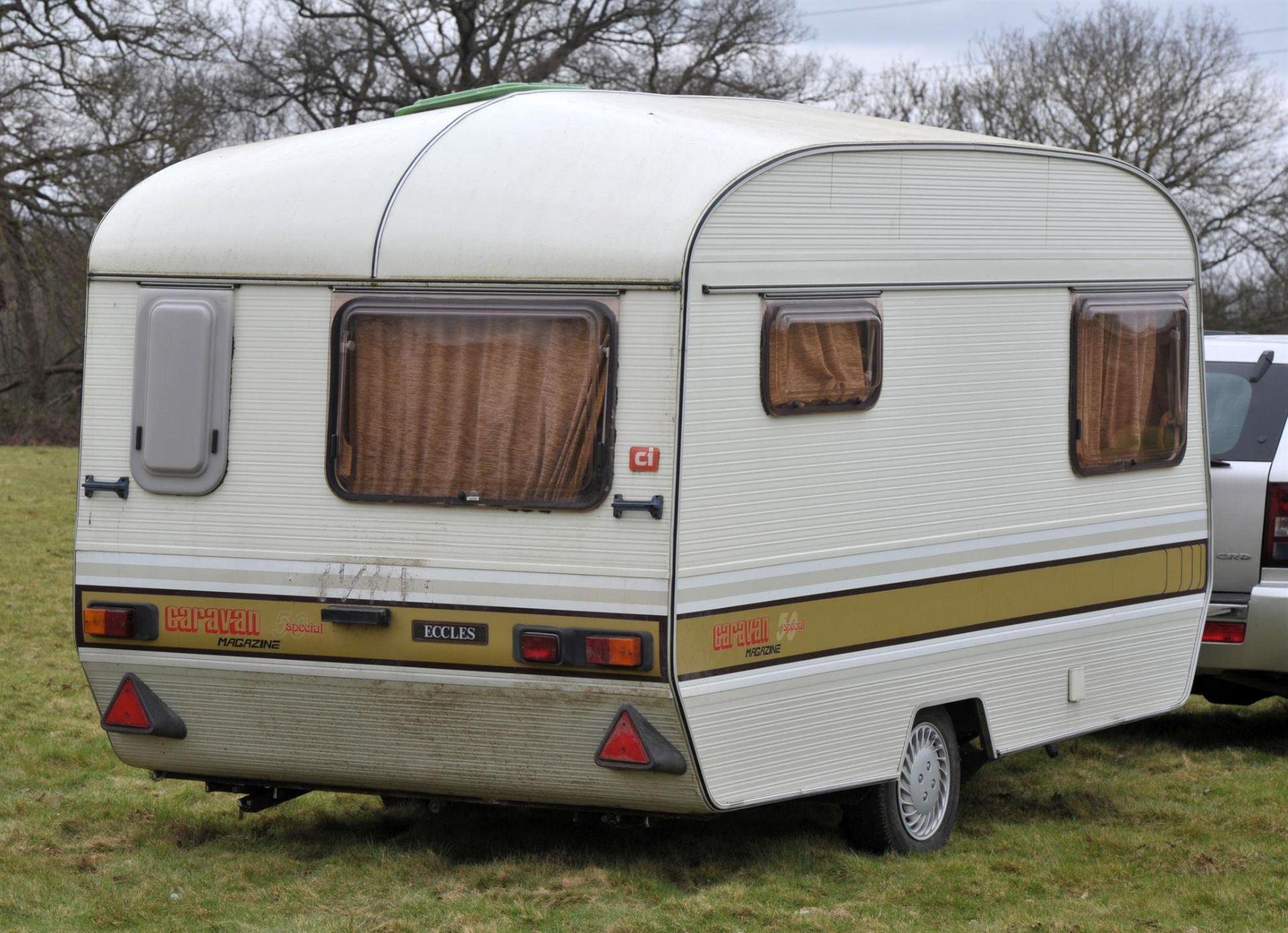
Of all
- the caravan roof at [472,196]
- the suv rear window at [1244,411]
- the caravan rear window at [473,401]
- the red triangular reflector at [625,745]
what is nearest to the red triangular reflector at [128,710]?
the caravan rear window at [473,401]

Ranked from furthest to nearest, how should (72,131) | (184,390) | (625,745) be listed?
1. (72,131)
2. (184,390)
3. (625,745)

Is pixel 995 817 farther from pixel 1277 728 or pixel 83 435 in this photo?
pixel 83 435

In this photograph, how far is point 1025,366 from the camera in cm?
661

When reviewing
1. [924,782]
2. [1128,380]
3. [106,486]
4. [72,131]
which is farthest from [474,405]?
[72,131]

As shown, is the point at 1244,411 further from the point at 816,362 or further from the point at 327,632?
the point at 327,632

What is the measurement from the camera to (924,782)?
→ 6527 mm

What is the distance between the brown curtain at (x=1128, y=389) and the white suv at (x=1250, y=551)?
554 millimetres

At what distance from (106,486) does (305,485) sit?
0.76 m

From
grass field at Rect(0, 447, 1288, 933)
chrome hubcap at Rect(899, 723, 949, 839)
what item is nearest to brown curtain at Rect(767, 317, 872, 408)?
chrome hubcap at Rect(899, 723, 949, 839)

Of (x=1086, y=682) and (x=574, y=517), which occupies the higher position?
(x=574, y=517)

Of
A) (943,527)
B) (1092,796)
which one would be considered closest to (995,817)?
(1092,796)

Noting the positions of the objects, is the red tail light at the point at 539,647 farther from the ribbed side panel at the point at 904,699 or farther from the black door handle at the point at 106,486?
the black door handle at the point at 106,486

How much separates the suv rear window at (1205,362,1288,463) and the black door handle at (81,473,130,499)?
15.5 feet

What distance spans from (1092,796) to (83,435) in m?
4.46
